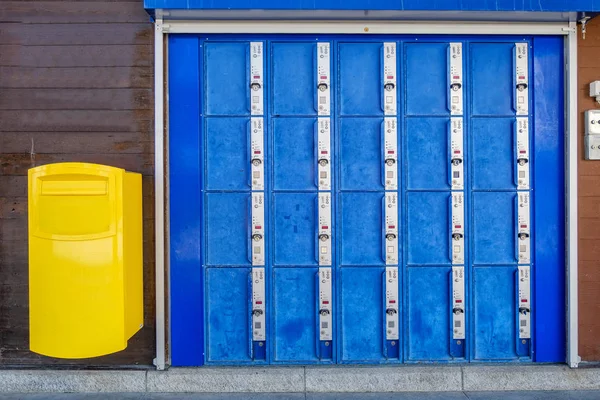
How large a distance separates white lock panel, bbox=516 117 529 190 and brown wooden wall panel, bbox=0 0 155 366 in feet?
11.4

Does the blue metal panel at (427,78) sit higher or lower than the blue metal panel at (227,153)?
higher

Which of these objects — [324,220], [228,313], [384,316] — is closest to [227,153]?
[324,220]

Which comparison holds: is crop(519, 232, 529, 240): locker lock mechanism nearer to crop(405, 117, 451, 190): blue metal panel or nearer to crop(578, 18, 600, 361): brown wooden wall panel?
crop(578, 18, 600, 361): brown wooden wall panel

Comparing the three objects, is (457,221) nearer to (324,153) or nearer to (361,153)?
(361,153)

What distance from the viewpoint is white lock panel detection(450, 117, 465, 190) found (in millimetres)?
4121

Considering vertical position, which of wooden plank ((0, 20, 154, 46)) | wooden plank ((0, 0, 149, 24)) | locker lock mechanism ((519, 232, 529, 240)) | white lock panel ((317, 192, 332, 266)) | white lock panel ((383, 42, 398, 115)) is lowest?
locker lock mechanism ((519, 232, 529, 240))

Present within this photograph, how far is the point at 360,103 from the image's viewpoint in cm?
→ 413

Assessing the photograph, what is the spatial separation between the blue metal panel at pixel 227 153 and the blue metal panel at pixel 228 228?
11 cm

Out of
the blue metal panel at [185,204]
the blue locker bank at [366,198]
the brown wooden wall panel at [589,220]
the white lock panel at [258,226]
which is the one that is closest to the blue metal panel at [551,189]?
the blue locker bank at [366,198]

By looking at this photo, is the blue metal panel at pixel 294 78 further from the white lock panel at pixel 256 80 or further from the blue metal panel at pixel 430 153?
the blue metal panel at pixel 430 153

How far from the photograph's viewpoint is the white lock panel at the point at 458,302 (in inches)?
163

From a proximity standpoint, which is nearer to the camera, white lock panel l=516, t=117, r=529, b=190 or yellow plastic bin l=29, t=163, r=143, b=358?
yellow plastic bin l=29, t=163, r=143, b=358

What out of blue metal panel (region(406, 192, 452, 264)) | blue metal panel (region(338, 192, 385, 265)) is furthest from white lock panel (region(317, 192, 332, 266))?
blue metal panel (region(406, 192, 452, 264))

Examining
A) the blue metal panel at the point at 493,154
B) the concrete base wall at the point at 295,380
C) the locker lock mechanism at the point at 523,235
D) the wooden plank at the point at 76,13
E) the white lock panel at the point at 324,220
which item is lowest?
the concrete base wall at the point at 295,380
